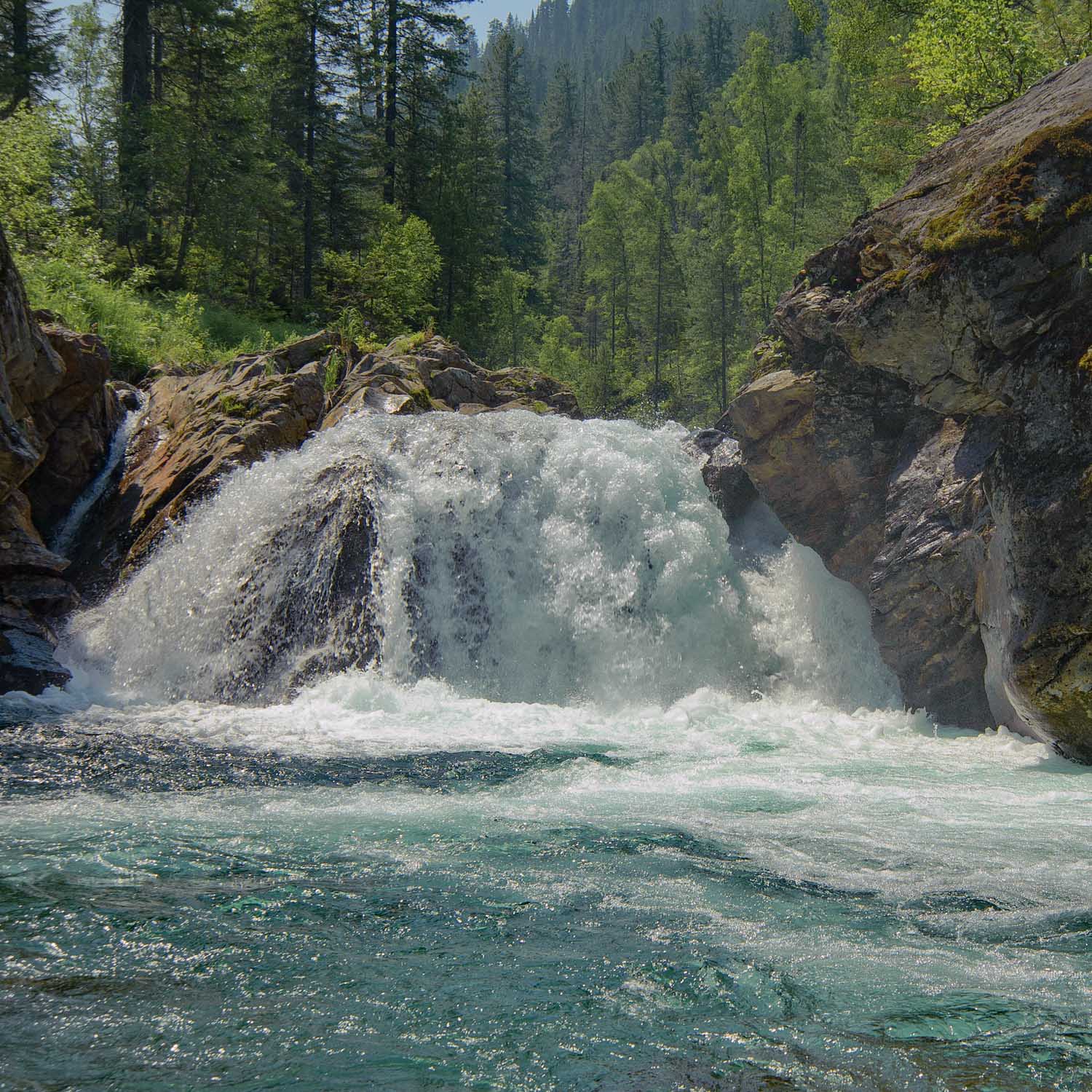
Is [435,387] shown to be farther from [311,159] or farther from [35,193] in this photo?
[311,159]

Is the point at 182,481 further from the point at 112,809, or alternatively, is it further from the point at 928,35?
the point at 928,35

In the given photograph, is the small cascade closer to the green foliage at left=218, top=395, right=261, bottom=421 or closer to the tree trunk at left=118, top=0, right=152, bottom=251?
the green foliage at left=218, top=395, right=261, bottom=421

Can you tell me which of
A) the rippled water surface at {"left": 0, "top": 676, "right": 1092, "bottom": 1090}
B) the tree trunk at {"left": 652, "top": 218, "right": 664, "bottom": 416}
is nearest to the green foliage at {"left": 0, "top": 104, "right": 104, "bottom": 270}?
the rippled water surface at {"left": 0, "top": 676, "right": 1092, "bottom": 1090}

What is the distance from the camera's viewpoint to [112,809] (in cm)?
710

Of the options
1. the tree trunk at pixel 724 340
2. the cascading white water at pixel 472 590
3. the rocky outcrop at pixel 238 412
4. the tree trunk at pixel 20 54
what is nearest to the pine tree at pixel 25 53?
the tree trunk at pixel 20 54

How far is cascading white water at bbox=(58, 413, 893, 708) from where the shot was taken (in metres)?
13.1

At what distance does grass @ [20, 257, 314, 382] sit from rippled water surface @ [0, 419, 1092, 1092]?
272 inches

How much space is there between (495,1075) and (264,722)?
7.71m

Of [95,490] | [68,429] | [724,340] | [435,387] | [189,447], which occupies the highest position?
[724,340]

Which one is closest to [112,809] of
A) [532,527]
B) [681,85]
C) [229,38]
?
[532,527]

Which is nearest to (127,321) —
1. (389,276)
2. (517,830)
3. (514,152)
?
(389,276)

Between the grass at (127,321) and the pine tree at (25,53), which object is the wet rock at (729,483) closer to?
the grass at (127,321)

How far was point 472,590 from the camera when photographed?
549 inches

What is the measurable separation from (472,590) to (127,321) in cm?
1163
